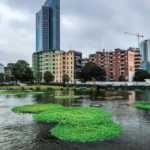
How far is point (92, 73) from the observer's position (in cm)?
15550

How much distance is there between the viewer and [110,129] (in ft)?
63.2

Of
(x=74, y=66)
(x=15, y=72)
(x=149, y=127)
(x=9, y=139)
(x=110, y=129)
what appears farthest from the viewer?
(x=74, y=66)

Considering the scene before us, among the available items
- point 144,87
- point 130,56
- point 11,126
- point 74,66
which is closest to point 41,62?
point 74,66

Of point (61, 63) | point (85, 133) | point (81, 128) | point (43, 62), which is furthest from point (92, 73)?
point (85, 133)

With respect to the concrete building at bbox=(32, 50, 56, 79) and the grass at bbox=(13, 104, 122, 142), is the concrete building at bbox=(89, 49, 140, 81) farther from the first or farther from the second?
the grass at bbox=(13, 104, 122, 142)

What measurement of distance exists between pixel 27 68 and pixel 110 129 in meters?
126

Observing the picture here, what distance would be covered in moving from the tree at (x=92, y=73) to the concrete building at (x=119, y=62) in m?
18.9

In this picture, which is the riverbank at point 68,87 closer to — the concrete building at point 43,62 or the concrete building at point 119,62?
the concrete building at point 119,62

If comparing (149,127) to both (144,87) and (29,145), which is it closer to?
(29,145)

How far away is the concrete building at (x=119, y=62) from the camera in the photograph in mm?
171625

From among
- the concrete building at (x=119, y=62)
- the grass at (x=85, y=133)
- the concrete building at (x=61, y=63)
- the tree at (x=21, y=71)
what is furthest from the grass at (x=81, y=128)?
the concrete building at (x=61, y=63)

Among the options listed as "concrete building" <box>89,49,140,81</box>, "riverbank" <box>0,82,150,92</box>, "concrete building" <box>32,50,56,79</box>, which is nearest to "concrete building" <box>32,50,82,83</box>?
"concrete building" <box>32,50,56,79</box>

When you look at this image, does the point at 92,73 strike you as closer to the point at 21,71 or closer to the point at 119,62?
the point at 119,62

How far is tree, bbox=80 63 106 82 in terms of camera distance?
155 meters
